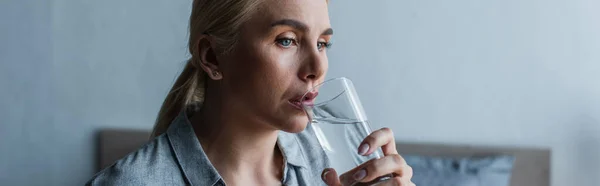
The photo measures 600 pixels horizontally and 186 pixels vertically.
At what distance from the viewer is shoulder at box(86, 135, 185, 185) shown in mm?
1121

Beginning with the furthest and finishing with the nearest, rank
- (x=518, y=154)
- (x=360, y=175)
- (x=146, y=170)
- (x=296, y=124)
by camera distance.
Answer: (x=518, y=154) → (x=146, y=170) → (x=296, y=124) → (x=360, y=175)

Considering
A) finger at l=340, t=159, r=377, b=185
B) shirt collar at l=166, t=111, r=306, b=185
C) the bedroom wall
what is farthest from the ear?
the bedroom wall

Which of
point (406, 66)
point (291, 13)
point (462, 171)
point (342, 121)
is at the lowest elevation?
point (462, 171)

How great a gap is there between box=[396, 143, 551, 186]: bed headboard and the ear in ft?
4.81

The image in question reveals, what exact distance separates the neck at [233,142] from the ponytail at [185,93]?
5cm

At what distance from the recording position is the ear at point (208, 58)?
1.16m

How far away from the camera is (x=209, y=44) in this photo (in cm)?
116

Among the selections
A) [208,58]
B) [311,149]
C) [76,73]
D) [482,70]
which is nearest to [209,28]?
[208,58]

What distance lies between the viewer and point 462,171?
2.31 meters

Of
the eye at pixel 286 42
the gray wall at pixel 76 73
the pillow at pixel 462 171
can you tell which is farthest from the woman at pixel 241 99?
the gray wall at pixel 76 73

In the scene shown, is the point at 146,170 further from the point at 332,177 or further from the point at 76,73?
the point at 76,73

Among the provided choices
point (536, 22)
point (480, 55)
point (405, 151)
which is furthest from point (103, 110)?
point (536, 22)

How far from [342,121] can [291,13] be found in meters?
0.29

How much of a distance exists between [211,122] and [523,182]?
156cm
